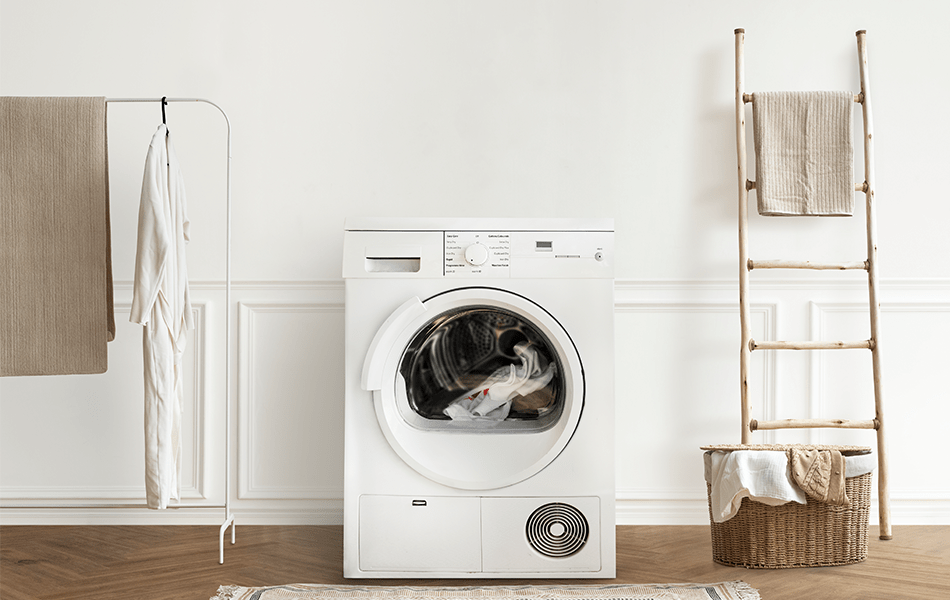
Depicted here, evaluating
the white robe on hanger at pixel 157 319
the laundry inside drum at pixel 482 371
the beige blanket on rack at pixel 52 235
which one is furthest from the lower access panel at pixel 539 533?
the beige blanket on rack at pixel 52 235

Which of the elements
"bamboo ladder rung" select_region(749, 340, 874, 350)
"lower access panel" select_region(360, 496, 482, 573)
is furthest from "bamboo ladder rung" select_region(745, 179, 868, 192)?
"lower access panel" select_region(360, 496, 482, 573)

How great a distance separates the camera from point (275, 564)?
6.08ft

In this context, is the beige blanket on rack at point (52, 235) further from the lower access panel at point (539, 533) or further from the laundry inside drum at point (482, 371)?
the lower access panel at point (539, 533)

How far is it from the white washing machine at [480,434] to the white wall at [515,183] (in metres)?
0.57

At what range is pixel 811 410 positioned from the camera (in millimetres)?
2217

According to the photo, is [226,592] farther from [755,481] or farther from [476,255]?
[755,481]

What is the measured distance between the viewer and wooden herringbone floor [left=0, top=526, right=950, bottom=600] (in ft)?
5.48

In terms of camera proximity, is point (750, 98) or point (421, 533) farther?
point (750, 98)

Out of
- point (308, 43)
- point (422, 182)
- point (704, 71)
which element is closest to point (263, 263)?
point (422, 182)

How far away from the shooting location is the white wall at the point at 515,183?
7.30ft

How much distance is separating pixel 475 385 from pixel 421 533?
1.36ft

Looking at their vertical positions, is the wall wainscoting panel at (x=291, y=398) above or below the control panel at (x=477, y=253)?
below

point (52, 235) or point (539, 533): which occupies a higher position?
point (52, 235)

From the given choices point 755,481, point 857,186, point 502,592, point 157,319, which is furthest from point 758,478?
point 157,319
